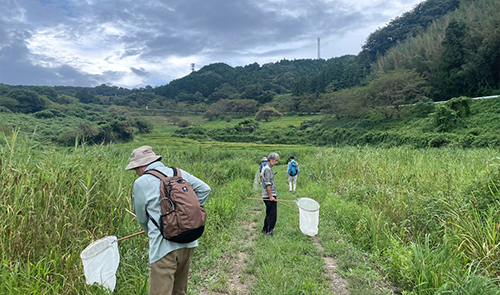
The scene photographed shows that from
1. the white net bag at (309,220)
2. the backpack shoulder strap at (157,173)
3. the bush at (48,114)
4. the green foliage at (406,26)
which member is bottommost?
the white net bag at (309,220)

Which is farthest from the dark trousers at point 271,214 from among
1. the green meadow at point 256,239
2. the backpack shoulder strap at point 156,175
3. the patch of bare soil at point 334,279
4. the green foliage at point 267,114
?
the green foliage at point 267,114

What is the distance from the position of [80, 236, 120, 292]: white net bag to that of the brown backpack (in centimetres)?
57

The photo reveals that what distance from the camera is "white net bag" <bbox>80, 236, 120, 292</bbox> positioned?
2.00 meters

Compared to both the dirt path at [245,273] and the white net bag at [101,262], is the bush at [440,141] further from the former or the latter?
the white net bag at [101,262]

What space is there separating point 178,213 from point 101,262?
2.95 feet

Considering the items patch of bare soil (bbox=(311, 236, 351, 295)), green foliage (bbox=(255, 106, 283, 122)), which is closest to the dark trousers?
patch of bare soil (bbox=(311, 236, 351, 295))

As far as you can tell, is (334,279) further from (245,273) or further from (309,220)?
(309,220)

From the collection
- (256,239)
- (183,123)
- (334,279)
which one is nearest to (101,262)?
(334,279)

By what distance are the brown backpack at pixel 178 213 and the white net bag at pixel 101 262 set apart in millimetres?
566

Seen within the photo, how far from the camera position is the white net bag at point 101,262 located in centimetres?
200

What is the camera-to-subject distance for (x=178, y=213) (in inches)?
72.0

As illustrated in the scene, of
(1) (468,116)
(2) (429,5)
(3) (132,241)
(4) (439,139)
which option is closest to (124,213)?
(3) (132,241)

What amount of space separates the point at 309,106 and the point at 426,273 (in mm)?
54178

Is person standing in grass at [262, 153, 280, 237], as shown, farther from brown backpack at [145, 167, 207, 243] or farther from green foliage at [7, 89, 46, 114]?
green foliage at [7, 89, 46, 114]
